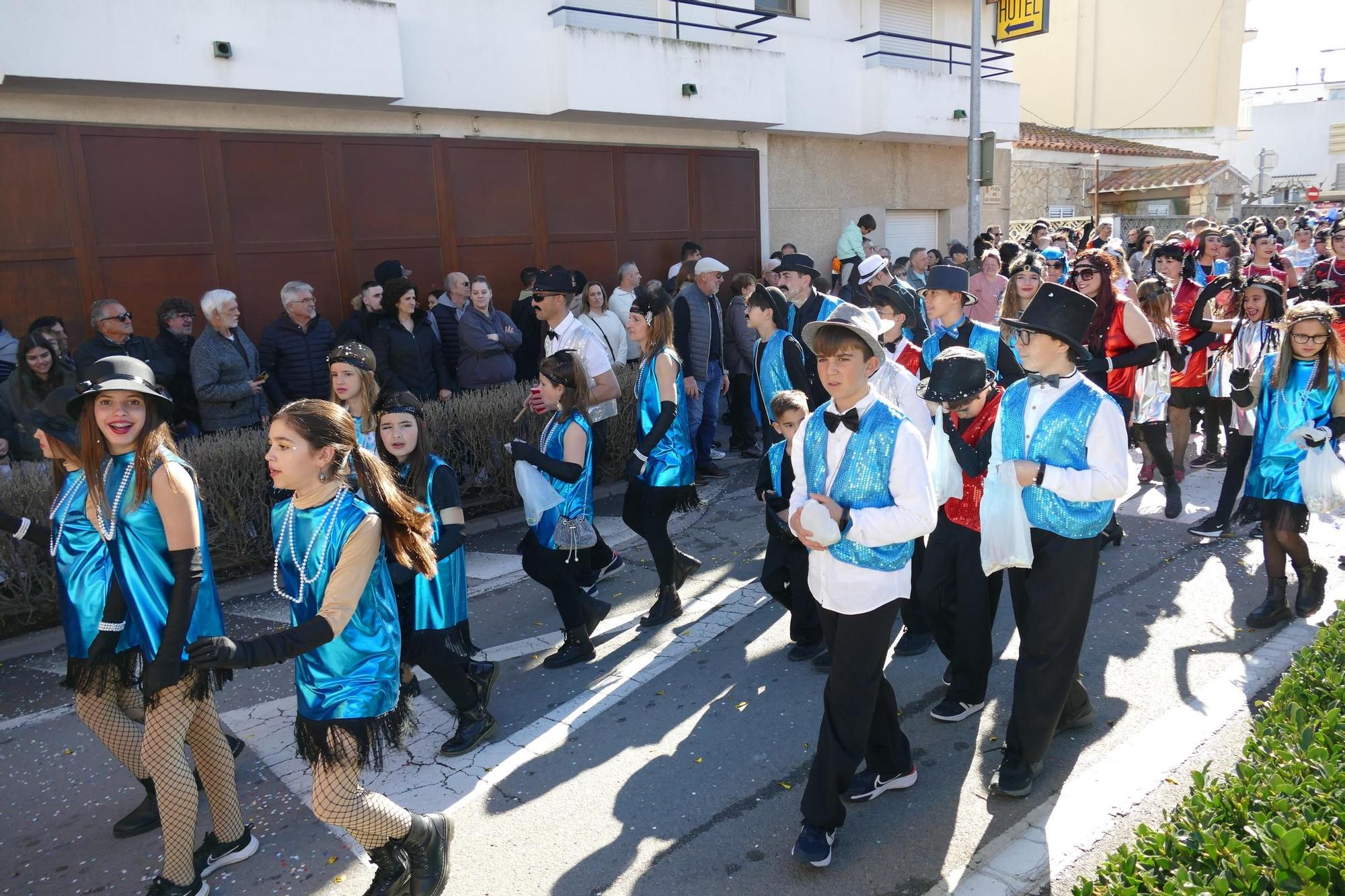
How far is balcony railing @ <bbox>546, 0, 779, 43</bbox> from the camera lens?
11.8m

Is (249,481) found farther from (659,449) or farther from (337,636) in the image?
(337,636)

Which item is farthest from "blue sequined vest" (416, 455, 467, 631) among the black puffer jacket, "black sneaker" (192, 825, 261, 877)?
the black puffer jacket

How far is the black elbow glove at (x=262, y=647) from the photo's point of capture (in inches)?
110

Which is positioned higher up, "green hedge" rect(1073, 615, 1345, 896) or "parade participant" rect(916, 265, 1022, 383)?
"parade participant" rect(916, 265, 1022, 383)

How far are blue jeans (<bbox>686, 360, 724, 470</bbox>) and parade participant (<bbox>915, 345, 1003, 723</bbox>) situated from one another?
5.07 metres

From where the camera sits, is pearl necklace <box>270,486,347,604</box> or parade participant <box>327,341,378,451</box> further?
parade participant <box>327,341,378,451</box>

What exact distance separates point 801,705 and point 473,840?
5.61ft

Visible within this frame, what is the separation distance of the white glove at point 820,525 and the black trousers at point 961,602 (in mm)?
1237

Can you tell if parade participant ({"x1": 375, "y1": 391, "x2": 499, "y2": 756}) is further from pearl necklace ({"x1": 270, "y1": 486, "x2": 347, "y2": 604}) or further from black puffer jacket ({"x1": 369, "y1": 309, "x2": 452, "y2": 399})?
black puffer jacket ({"x1": 369, "y1": 309, "x2": 452, "y2": 399})

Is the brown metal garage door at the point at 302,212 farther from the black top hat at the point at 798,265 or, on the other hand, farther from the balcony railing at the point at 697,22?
the black top hat at the point at 798,265

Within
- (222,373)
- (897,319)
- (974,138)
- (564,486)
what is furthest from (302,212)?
(974,138)

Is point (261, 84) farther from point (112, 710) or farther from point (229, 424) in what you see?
point (112, 710)

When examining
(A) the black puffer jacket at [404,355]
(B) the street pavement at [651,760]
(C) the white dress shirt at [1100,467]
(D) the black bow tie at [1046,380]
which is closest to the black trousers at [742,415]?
(A) the black puffer jacket at [404,355]

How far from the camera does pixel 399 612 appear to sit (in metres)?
4.40
